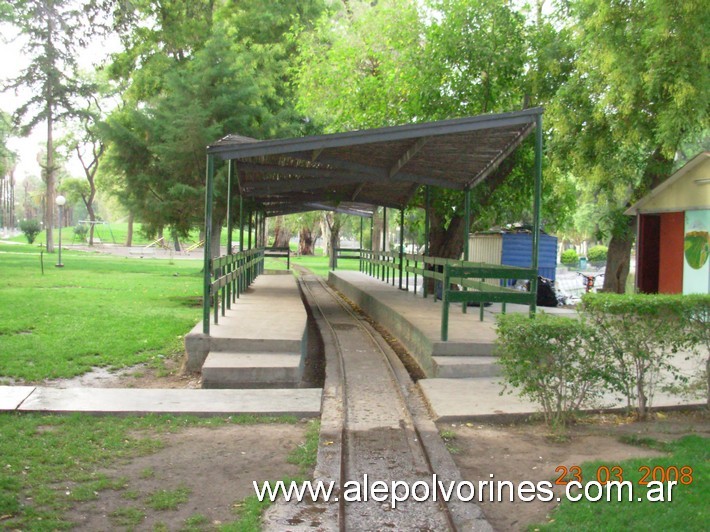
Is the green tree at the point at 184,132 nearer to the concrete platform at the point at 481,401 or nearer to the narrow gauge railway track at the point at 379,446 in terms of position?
the narrow gauge railway track at the point at 379,446

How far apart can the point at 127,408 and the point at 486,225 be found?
1950 centimetres

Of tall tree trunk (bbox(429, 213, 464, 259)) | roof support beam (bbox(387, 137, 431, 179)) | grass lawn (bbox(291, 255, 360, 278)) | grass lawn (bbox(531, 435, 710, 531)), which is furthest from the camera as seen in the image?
grass lawn (bbox(291, 255, 360, 278))

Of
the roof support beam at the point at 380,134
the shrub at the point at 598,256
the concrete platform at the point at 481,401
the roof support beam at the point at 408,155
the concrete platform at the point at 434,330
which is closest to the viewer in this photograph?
the concrete platform at the point at 481,401

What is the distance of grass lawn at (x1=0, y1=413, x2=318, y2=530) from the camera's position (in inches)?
161

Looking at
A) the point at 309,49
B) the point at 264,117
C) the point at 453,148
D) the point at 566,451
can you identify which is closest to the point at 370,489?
the point at 566,451

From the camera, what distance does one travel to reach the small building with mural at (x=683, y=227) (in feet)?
44.4

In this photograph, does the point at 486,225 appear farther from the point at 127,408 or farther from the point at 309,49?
the point at 127,408

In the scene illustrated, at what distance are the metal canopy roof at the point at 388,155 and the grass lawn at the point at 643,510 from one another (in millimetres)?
5567

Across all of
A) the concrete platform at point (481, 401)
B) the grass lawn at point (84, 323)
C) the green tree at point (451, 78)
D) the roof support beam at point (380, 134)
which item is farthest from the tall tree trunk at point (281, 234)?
the concrete platform at point (481, 401)

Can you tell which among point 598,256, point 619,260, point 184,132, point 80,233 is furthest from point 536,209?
point 80,233

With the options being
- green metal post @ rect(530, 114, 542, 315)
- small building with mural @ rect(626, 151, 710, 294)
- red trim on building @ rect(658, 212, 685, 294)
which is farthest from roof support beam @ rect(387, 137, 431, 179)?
red trim on building @ rect(658, 212, 685, 294)

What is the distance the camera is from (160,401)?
6.71 m

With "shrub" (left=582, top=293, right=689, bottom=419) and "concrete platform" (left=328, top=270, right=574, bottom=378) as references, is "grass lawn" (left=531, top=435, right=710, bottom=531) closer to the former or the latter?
"shrub" (left=582, top=293, right=689, bottom=419)

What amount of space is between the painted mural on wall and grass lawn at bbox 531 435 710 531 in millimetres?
9718
